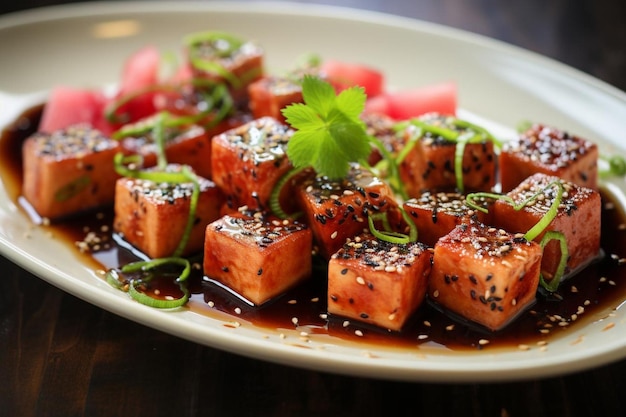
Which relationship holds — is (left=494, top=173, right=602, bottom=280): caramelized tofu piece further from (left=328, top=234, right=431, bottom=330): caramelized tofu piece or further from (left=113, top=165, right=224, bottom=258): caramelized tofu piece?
(left=113, top=165, right=224, bottom=258): caramelized tofu piece

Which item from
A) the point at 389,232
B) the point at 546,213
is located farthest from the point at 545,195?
the point at 389,232

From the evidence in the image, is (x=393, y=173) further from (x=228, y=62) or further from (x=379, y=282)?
(x=228, y=62)

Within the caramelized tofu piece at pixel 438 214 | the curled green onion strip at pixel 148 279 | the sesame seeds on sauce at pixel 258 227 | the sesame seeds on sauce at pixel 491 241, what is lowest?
the curled green onion strip at pixel 148 279

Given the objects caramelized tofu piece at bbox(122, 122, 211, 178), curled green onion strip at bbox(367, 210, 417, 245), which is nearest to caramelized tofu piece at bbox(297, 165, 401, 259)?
curled green onion strip at bbox(367, 210, 417, 245)

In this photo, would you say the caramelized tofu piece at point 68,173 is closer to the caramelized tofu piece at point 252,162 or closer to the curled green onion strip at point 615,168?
the caramelized tofu piece at point 252,162

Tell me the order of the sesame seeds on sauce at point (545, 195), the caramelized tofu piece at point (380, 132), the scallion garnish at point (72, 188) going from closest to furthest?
1. the sesame seeds on sauce at point (545, 195)
2. the scallion garnish at point (72, 188)
3. the caramelized tofu piece at point (380, 132)

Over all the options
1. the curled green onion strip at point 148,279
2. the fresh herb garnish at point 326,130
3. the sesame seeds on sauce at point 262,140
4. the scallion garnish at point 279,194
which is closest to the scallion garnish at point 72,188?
the curled green onion strip at point 148,279

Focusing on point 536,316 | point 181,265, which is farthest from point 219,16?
point 536,316
